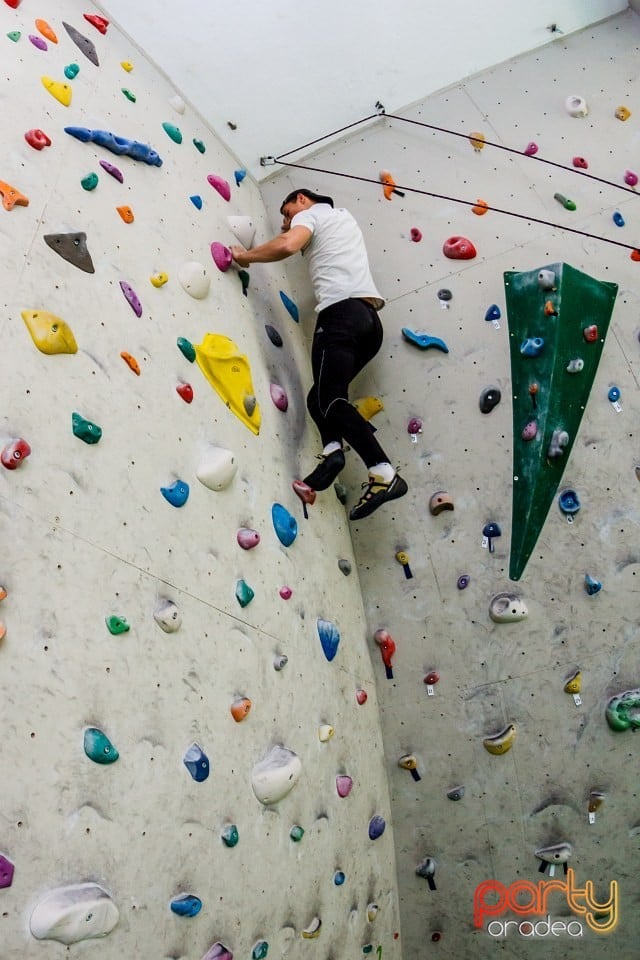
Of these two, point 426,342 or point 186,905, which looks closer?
point 186,905

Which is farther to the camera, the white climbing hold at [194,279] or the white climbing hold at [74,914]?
the white climbing hold at [194,279]

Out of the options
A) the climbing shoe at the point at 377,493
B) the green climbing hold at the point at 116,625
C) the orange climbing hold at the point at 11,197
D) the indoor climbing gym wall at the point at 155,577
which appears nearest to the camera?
the indoor climbing gym wall at the point at 155,577

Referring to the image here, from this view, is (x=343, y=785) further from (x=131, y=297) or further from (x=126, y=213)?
(x=126, y=213)

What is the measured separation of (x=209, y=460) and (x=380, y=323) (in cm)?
103

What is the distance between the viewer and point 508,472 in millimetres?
3312

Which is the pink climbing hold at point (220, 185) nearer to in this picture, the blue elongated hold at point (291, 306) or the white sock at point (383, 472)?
the blue elongated hold at point (291, 306)

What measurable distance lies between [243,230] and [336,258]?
37cm

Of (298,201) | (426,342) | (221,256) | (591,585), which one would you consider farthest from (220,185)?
(591,585)

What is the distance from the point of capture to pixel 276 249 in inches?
120

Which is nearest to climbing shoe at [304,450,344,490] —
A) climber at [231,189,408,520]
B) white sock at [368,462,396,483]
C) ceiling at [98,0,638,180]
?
climber at [231,189,408,520]

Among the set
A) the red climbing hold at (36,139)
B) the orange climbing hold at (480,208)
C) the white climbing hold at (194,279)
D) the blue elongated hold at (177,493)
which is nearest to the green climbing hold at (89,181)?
the red climbing hold at (36,139)

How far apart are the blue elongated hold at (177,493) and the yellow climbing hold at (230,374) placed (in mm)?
453

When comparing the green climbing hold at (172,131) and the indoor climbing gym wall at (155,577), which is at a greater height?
the green climbing hold at (172,131)

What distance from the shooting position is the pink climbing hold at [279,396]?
3170mm
